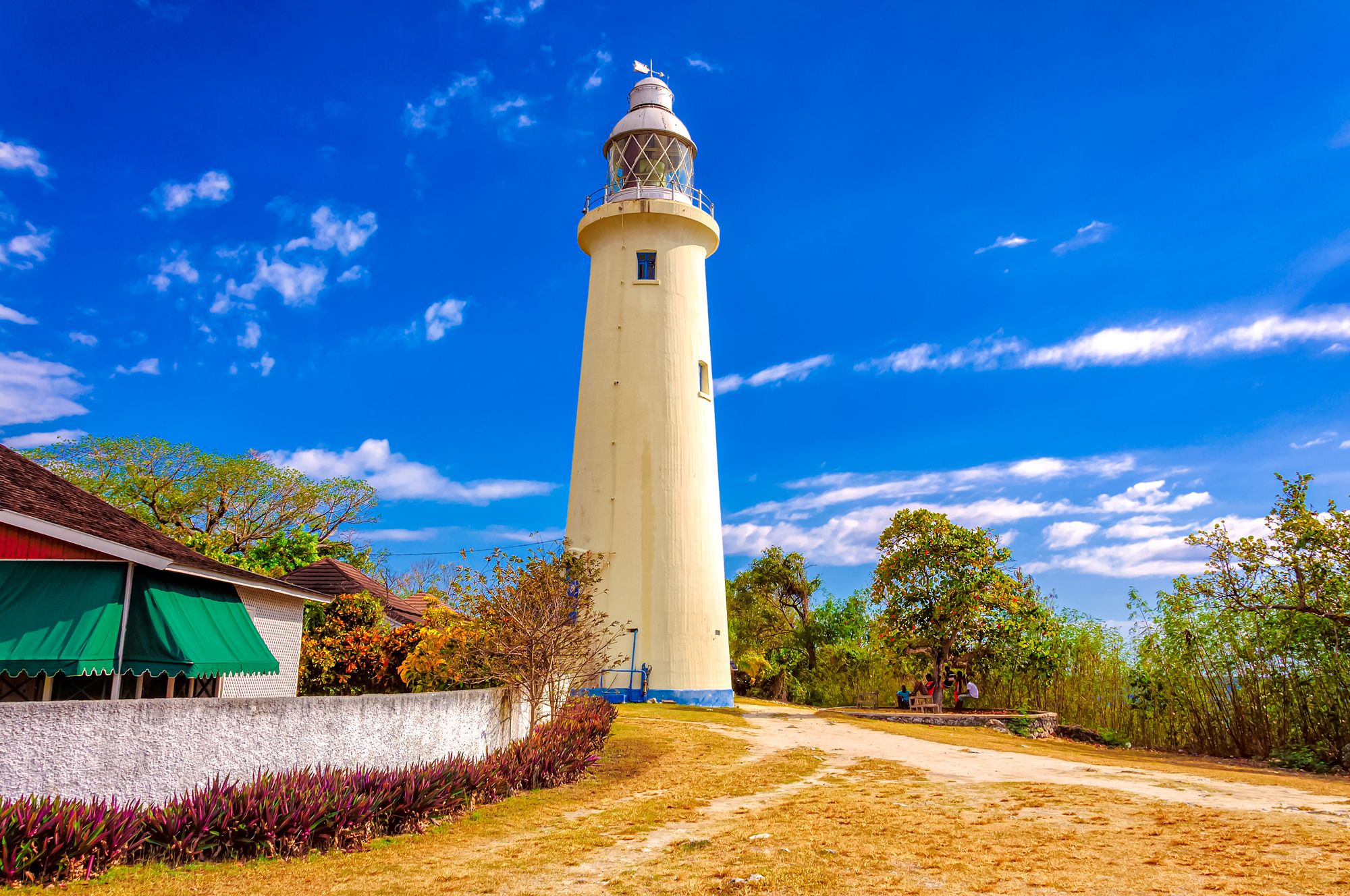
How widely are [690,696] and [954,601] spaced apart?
305 inches

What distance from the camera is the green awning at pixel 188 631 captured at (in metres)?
9.70

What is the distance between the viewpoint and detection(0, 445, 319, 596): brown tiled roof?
10.0m

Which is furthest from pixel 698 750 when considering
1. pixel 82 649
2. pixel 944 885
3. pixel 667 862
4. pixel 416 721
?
pixel 82 649

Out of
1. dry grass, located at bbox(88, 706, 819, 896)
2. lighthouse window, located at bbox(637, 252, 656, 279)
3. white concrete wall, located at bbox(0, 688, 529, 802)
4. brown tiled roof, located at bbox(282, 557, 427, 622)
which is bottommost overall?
dry grass, located at bbox(88, 706, 819, 896)

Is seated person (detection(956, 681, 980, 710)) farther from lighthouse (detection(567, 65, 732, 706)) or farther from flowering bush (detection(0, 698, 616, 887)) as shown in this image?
flowering bush (detection(0, 698, 616, 887))

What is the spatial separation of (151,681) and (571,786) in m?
5.90

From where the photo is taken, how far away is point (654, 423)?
77.2 feet

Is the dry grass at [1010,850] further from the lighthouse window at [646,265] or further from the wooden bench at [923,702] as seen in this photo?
the lighthouse window at [646,265]

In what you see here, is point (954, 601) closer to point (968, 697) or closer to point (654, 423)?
point (968, 697)

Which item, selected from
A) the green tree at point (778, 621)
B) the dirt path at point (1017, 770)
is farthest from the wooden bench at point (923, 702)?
the green tree at point (778, 621)

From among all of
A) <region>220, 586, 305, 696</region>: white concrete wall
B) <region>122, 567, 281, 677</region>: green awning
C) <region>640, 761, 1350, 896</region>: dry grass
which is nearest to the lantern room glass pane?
<region>220, 586, 305, 696</region>: white concrete wall

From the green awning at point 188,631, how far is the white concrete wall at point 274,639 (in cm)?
97

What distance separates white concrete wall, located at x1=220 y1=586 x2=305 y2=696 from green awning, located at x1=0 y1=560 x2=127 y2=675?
8.84 ft

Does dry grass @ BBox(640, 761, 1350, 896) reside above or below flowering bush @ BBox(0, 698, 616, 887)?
below
